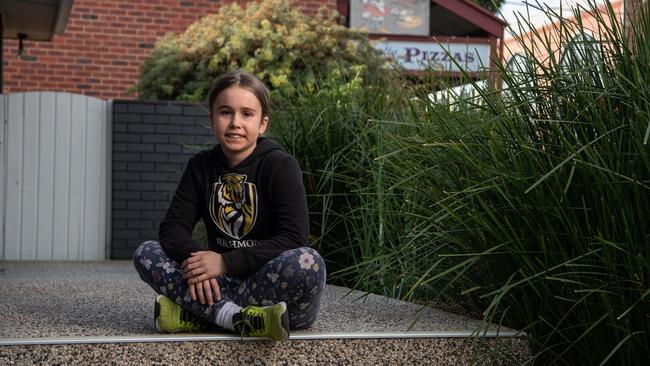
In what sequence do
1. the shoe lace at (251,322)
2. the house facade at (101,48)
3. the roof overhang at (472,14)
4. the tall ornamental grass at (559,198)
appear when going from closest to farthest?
the tall ornamental grass at (559,198) → the shoe lace at (251,322) → the house facade at (101,48) → the roof overhang at (472,14)

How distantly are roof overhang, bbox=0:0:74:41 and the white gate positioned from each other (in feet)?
2.97

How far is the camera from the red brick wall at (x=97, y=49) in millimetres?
12812

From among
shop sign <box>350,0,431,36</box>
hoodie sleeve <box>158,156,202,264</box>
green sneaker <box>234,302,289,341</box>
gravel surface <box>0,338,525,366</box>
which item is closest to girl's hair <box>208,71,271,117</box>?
hoodie sleeve <box>158,156,202,264</box>

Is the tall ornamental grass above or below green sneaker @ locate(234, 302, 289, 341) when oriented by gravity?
above

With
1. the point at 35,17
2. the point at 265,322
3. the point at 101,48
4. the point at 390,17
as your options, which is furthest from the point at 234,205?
the point at 390,17

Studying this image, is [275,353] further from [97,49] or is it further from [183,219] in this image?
[97,49]

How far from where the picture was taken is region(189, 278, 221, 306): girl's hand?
316 cm

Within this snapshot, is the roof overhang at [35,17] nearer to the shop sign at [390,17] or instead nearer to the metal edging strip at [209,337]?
the shop sign at [390,17]

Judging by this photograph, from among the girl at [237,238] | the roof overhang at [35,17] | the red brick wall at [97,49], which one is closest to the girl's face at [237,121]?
the girl at [237,238]

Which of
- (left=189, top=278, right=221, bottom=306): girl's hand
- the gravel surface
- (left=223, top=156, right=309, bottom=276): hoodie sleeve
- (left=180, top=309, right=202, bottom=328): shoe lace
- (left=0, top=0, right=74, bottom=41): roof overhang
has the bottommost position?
the gravel surface

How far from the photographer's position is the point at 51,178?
8836mm

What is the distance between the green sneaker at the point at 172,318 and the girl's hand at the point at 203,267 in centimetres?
10

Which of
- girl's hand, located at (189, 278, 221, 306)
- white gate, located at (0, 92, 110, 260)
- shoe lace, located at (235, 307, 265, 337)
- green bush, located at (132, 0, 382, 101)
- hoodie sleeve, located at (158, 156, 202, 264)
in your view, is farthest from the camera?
green bush, located at (132, 0, 382, 101)

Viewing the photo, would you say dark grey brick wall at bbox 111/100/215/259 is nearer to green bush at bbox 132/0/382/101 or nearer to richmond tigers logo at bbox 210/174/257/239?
green bush at bbox 132/0/382/101
